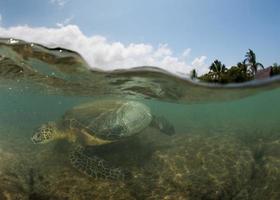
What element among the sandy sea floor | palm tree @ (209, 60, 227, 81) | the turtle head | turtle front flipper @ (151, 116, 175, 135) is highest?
palm tree @ (209, 60, 227, 81)

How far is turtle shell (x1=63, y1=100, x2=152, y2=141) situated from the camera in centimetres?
1150

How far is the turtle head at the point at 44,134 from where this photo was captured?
447 inches

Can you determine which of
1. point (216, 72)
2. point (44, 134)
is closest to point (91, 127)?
point (44, 134)

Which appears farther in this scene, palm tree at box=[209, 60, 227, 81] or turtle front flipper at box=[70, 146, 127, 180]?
palm tree at box=[209, 60, 227, 81]

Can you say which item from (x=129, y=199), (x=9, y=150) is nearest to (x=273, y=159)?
(x=129, y=199)

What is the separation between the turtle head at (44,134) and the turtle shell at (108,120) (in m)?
0.70

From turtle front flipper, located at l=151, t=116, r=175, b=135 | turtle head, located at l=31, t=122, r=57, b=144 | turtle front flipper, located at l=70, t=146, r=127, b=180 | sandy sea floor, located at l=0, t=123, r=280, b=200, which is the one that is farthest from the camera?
turtle front flipper, located at l=151, t=116, r=175, b=135

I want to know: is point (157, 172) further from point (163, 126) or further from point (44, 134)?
point (163, 126)

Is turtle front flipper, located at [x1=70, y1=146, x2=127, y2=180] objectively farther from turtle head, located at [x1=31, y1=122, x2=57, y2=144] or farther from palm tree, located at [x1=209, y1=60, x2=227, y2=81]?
palm tree, located at [x1=209, y1=60, x2=227, y2=81]

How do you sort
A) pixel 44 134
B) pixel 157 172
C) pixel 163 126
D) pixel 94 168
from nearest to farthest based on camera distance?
pixel 94 168, pixel 157 172, pixel 44 134, pixel 163 126

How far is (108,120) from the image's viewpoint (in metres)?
11.9

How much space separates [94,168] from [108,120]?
108 inches

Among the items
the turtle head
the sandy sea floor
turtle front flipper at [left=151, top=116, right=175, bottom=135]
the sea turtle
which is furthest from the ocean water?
the turtle head

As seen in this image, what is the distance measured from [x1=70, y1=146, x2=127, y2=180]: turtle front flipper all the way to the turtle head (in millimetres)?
1903
